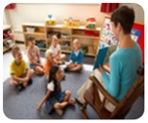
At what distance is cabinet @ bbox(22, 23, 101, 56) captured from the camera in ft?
8.93

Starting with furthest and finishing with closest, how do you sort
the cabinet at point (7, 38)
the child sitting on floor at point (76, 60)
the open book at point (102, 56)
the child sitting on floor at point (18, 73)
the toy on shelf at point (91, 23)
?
the cabinet at point (7, 38) → the toy on shelf at point (91, 23) → the child sitting on floor at point (76, 60) → the child sitting on floor at point (18, 73) → the open book at point (102, 56)

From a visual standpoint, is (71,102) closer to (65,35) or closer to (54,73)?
(54,73)

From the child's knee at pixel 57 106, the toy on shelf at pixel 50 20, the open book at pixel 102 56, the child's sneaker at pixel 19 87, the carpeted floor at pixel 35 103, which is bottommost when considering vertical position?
the carpeted floor at pixel 35 103

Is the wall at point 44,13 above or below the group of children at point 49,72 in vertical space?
above

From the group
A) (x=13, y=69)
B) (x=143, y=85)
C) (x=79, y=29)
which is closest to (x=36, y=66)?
(x=13, y=69)

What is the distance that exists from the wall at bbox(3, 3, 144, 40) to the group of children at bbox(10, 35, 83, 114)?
0.80 metres

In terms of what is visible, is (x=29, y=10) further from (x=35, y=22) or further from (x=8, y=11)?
(x=8, y=11)

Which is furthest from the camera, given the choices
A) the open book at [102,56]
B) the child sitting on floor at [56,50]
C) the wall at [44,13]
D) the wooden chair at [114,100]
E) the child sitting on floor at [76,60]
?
the wall at [44,13]

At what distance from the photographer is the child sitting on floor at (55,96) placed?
56.8 inches

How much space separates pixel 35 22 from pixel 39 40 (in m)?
0.40

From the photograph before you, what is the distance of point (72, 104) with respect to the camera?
Answer: 62.2 inches

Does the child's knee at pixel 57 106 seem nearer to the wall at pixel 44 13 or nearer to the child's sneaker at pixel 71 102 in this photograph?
the child's sneaker at pixel 71 102

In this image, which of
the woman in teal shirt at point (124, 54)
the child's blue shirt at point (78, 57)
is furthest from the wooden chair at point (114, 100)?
the child's blue shirt at point (78, 57)

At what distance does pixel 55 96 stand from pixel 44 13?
2021mm
